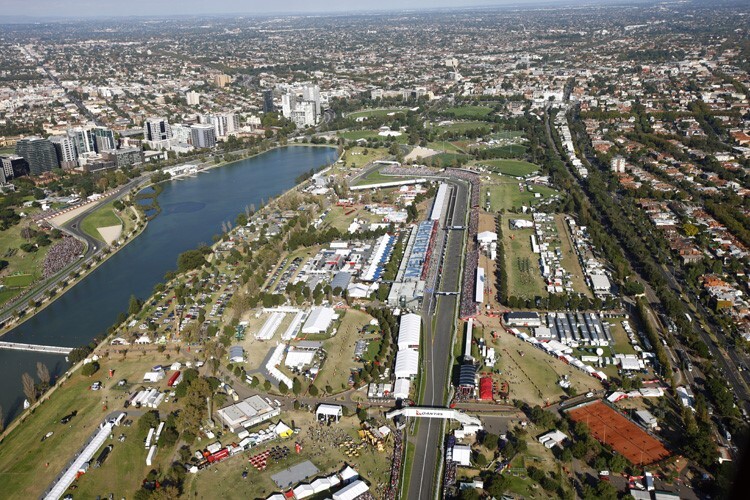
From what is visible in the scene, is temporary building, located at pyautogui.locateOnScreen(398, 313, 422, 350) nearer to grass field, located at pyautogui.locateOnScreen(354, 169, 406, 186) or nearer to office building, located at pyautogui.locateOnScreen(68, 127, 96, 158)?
grass field, located at pyautogui.locateOnScreen(354, 169, 406, 186)

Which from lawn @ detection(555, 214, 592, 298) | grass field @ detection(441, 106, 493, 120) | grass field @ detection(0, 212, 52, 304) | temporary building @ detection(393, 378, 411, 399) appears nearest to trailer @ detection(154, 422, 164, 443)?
temporary building @ detection(393, 378, 411, 399)

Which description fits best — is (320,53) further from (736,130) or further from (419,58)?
(736,130)

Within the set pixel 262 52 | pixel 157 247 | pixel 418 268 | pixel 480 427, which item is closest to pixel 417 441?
pixel 480 427

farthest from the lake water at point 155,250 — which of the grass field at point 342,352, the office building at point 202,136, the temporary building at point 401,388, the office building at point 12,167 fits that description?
the temporary building at point 401,388

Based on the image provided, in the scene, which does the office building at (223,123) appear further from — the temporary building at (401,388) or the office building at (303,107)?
the temporary building at (401,388)

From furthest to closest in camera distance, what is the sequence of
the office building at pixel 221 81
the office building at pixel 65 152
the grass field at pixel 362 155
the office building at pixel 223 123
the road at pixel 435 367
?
the office building at pixel 221 81
the office building at pixel 223 123
the office building at pixel 65 152
the grass field at pixel 362 155
the road at pixel 435 367
